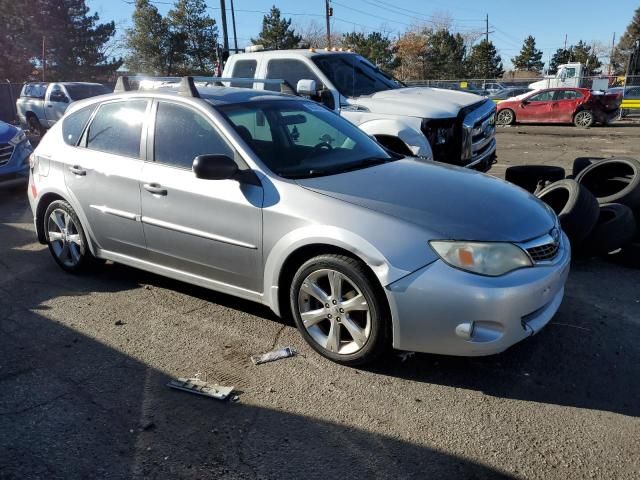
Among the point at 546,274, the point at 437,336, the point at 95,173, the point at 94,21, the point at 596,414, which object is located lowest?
the point at 596,414

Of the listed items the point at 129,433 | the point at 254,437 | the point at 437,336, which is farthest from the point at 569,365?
the point at 129,433

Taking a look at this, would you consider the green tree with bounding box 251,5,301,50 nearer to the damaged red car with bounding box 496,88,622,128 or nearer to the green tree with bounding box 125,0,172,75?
the green tree with bounding box 125,0,172,75

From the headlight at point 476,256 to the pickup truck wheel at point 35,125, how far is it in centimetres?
2001

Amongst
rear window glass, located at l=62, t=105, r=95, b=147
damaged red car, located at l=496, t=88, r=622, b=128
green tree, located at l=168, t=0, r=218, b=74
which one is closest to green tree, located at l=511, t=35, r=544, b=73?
green tree, located at l=168, t=0, r=218, b=74

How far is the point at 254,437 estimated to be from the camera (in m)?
2.76

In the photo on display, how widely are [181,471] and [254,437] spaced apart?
40 cm

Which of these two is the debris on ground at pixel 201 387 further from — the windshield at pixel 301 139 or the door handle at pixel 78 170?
the door handle at pixel 78 170

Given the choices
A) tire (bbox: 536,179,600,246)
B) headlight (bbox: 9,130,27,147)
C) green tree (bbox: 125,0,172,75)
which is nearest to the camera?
tire (bbox: 536,179,600,246)

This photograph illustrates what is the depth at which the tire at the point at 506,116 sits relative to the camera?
20.8 m

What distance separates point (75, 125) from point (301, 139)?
2.20 metres

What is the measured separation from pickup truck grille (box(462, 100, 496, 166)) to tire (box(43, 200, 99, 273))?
4.46 m

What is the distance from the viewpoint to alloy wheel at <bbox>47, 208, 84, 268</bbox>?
493cm

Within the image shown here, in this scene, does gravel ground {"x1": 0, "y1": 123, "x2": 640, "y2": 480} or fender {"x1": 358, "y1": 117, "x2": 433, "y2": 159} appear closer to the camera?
gravel ground {"x1": 0, "y1": 123, "x2": 640, "y2": 480}

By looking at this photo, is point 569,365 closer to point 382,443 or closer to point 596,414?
point 596,414
